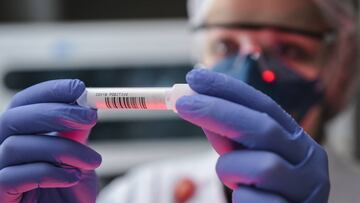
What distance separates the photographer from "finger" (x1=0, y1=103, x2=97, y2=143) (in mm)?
674

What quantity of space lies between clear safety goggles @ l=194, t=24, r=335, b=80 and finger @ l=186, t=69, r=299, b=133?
0.38 m

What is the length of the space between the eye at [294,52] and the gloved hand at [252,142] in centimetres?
43

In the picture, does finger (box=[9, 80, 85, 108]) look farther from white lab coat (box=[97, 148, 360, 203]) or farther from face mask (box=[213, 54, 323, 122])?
white lab coat (box=[97, 148, 360, 203])

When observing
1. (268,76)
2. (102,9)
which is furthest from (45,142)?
(102,9)

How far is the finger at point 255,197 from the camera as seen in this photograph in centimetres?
64

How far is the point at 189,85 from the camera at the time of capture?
Result: 0.67 m

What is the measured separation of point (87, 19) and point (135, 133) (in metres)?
0.56

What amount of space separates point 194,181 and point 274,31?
1.35 feet

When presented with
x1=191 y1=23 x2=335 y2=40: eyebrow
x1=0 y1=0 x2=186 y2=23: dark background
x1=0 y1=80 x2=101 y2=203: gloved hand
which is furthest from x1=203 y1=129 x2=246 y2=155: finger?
x1=0 y1=0 x2=186 y2=23: dark background

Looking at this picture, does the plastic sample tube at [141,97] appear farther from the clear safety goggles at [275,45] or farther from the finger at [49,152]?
the clear safety goggles at [275,45]

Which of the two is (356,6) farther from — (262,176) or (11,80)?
(11,80)

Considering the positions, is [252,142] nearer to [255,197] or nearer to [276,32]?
[255,197]

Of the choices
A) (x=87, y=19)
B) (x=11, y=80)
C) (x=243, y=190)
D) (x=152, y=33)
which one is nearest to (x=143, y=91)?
(x=243, y=190)

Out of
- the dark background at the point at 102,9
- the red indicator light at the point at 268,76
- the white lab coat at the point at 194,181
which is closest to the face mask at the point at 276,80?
the red indicator light at the point at 268,76
